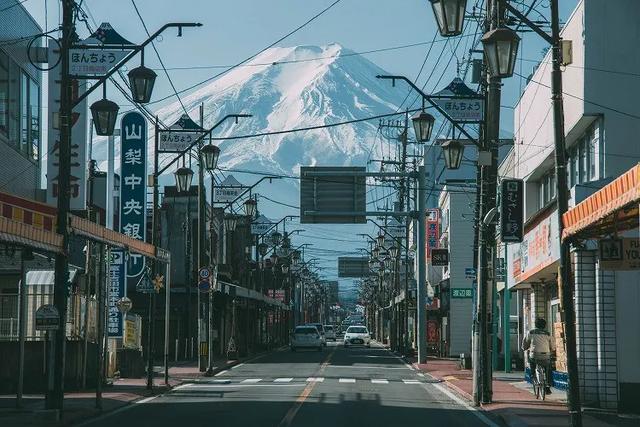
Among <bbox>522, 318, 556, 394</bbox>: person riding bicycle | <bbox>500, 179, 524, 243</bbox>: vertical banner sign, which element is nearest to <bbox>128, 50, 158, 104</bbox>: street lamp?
<bbox>500, 179, 524, 243</bbox>: vertical banner sign

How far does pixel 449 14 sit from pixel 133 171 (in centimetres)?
2326

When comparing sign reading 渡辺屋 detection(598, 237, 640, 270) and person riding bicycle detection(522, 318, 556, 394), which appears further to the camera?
person riding bicycle detection(522, 318, 556, 394)

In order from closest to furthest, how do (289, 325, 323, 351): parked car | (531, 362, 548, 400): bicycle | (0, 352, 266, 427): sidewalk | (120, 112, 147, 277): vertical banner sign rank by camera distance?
(0, 352, 266, 427): sidewalk, (531, 362, 548, 400): bicycle, (120, 112, 147, 277): vertical banner sign, (289, 325, 323, 351): parked car

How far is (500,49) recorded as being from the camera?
16500 millimetres

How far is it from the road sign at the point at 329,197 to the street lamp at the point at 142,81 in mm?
26331

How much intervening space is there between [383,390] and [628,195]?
18.3 m

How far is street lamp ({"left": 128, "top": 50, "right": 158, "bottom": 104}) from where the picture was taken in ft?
70.5

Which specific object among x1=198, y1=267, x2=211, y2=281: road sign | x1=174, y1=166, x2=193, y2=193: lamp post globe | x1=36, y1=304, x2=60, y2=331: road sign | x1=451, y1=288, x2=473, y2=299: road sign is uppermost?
x1=174, y1=166, x2=193, y2=193: lamp post globe

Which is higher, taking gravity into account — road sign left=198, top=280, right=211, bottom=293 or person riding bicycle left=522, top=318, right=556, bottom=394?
road sign left=198, top=280, right=211, bottom=293

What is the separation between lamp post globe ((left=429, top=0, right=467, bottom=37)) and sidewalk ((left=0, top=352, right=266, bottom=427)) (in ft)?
31.8

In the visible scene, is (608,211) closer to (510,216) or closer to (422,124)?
(510,216)

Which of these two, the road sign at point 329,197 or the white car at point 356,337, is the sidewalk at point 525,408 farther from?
the white car at point 356,337

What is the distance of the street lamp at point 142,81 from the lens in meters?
21.5

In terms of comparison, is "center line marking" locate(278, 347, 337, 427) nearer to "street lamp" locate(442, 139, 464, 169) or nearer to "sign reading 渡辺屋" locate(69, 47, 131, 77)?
"street lamp" locate(442, 139, 464, 169)
